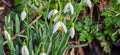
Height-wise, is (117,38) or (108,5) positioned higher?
(108,5)

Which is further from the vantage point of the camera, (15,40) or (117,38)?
(117,38)

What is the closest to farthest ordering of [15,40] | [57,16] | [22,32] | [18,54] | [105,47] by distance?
[57,16]
[18,54]
[15,40]
[22,32]
[105,47]

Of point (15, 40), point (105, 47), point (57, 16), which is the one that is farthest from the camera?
point (105, 47)

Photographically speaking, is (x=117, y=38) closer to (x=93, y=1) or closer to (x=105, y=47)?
(x=105, y=47)

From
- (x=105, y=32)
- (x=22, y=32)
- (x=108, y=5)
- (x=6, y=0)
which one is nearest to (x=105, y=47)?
(x=105, y=32)

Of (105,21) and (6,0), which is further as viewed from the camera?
(6,0)

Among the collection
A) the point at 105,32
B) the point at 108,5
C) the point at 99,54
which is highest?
the point at 108,5

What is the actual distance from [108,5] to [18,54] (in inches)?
56.2

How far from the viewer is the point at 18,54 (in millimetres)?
2691

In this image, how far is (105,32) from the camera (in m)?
3.33

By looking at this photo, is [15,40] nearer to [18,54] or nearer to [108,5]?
[18,54]

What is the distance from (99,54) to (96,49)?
65mm

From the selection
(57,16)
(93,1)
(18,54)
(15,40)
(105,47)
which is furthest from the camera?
(93,1)

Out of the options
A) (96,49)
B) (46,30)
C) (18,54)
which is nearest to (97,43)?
(96,49)
